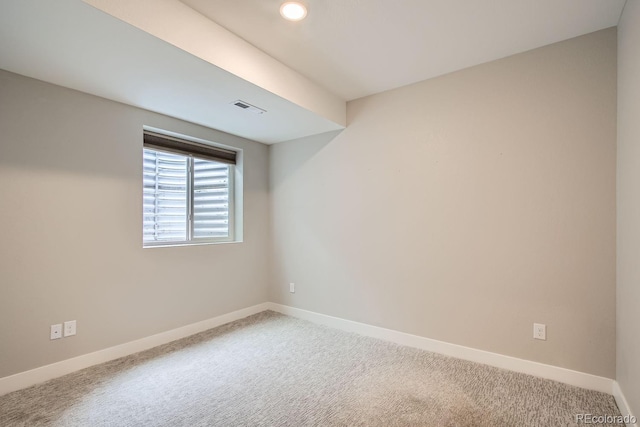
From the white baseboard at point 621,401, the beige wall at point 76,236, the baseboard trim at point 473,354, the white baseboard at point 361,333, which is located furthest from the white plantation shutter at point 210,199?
the white baseboard at point 621,401

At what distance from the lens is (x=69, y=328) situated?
2381 mm

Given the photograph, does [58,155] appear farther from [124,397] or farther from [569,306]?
[569,306]

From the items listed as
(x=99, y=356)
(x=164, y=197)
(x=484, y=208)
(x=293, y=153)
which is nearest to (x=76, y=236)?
(x=164, y=197)

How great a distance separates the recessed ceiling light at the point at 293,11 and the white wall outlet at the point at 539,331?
2.77 meters

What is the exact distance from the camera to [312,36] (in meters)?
2.20

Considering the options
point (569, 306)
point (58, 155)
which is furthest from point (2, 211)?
point (569, 306)

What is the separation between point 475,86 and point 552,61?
1.72 feet

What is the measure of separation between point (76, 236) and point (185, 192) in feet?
3.72

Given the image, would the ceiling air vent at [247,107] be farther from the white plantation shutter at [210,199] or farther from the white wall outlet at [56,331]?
the white wall outlet at [56,331]

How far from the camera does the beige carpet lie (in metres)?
1.83

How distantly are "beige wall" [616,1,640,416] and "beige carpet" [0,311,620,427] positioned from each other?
15.6 inches

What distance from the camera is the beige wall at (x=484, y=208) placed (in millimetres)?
2137

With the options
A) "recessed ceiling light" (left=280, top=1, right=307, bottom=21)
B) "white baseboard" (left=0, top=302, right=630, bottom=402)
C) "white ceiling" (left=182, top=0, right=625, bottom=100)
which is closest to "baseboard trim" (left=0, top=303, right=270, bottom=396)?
"white baseboard" (left=0, top=302, right=630, bottom=402)

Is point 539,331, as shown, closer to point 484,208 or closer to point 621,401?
point 621,401
